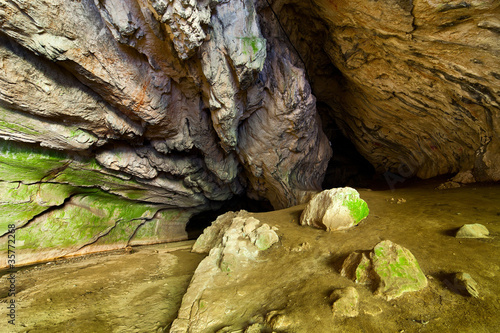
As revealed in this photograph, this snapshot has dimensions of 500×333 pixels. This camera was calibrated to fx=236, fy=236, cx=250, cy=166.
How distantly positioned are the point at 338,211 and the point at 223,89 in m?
4.76

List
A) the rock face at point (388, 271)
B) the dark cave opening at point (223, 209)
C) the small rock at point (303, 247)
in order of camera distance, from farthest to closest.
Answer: the dark cave opening at point (223, 209) → the small rock at point (303, 247) → the rock face at point (388, 271)

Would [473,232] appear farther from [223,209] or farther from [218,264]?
[223,209]

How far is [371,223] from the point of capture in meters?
4.87

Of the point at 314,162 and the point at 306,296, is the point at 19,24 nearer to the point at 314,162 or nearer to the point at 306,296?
the point at 306,296

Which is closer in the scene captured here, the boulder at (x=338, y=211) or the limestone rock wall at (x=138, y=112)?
the boulder at (x=338, y=211)

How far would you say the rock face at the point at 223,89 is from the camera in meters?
5.31

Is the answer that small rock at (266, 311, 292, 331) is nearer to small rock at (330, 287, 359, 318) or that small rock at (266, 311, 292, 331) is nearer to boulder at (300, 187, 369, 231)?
small rock at (330, 287, 359, 318)

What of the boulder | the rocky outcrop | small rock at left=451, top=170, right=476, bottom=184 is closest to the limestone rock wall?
the rocky outcrop

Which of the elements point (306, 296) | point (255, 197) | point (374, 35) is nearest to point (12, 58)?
point (306, 296)

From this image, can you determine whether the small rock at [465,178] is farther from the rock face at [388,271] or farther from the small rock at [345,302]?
the small rock at [345,302]

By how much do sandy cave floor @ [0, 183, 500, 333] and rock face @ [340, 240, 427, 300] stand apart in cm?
9

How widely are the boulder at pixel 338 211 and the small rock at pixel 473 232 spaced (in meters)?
1.64

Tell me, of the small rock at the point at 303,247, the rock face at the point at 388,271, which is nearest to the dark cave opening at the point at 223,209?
the small rock at the point at 303,247

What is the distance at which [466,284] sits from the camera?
2494mm
